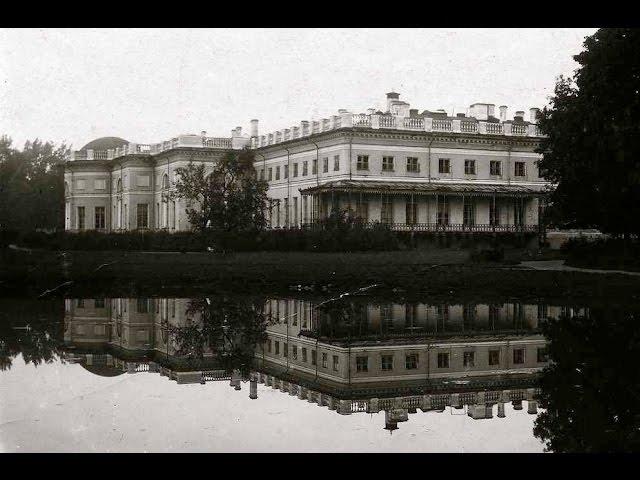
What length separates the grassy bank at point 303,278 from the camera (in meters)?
28.3

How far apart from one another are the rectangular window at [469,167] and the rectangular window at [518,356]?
4110 centimetres

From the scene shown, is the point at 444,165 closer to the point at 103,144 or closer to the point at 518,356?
the point at 103,144

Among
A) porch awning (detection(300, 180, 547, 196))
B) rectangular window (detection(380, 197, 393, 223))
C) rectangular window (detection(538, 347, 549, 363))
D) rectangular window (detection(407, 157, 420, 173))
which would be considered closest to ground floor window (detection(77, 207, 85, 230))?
porch awning (detection(300, 180, 547, 196))

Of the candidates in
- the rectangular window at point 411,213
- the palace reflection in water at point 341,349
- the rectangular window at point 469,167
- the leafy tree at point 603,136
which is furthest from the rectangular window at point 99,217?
the palace reflection in water at point 341,349

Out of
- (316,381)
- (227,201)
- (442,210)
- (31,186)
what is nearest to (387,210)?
(442,210)

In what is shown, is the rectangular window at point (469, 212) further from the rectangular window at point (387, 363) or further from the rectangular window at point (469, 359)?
the rectangular window at point (387, 363)

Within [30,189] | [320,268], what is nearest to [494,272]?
[320,268]

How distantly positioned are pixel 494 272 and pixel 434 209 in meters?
24.2

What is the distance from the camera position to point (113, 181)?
7644cm

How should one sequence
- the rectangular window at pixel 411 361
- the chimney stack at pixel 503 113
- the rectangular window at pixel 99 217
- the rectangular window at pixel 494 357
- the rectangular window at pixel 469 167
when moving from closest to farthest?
the rectangular window at pixel 411 361, the rectangular window at pixel 494 357, the rectangular window at pixel 469 167, the chimney stack at pixel 503 113, the rectangular window at pixel 99 217

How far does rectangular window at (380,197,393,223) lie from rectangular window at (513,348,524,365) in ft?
124

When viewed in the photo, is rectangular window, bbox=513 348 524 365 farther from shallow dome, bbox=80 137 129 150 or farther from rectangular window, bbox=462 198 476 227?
shallow dome, bbox=80 137 129 150

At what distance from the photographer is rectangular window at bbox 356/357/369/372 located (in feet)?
48.4
